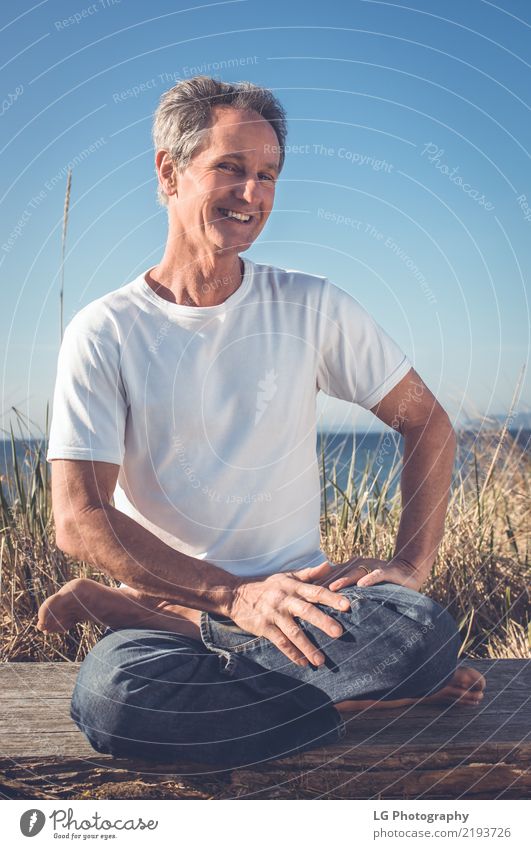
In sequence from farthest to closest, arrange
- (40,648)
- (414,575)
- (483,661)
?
1. (40,648)
2. (483,661)
3. (414,575)

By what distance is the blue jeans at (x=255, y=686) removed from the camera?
2158mm

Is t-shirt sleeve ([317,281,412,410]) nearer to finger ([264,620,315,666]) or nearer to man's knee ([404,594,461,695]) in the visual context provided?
man's knee ([404,594,461,695])

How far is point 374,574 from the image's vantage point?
2354mm

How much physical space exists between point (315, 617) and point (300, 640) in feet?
0.24

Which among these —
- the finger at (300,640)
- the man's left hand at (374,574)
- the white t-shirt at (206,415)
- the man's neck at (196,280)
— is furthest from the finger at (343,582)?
the man's neck at (196,280)

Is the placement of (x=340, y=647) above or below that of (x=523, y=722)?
above

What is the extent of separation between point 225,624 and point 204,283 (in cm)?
104

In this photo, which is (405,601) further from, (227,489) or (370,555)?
(370,555)

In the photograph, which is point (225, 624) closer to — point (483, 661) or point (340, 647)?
point (340, 647)

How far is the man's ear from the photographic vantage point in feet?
9.06

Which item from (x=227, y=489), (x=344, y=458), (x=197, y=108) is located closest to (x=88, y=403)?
(x=227, y=489)

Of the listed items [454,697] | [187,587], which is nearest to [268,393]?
[187,587]

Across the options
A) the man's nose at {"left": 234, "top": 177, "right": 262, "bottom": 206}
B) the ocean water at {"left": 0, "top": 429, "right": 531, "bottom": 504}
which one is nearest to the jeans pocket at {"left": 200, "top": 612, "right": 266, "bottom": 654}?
the man's nose at {"left": 234, "top": 177, "right": 262, "bottom": 206}

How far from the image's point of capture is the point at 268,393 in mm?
2629
